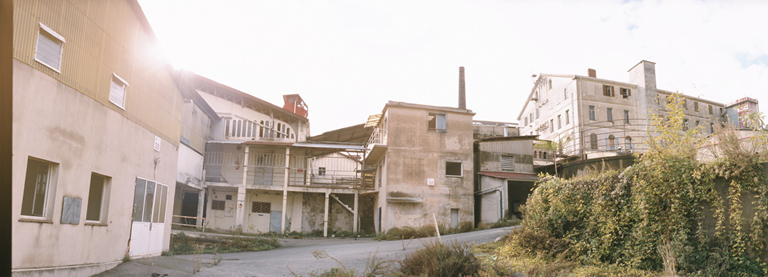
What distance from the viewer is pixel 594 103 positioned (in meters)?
39.7

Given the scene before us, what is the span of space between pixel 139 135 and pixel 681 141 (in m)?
12.9

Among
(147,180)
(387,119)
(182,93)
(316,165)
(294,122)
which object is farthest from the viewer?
(316,165)

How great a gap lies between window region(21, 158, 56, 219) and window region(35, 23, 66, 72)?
5.90 ft

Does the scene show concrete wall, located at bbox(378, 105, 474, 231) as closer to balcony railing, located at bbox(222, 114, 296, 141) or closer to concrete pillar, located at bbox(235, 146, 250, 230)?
balcony railing, located at bbox(222, 114, 296, 141)

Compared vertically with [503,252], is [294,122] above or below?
above

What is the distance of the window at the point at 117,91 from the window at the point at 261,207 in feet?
60.1

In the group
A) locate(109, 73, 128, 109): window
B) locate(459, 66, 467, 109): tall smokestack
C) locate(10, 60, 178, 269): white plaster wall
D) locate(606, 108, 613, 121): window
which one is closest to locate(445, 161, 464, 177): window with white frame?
locate(459, 66, 467, 109): tall smokestack

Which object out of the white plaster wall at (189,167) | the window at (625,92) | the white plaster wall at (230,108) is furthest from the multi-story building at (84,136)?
the window at (625,92)

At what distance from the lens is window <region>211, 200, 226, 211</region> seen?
1141 inches

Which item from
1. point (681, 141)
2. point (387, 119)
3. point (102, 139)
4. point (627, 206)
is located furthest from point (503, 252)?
point (387, 119)

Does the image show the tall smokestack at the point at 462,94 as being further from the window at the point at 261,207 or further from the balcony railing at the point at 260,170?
the window at the point at 261,207

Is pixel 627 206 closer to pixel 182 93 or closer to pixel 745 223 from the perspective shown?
pixel 745 223

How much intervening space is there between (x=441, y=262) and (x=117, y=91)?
8.61m

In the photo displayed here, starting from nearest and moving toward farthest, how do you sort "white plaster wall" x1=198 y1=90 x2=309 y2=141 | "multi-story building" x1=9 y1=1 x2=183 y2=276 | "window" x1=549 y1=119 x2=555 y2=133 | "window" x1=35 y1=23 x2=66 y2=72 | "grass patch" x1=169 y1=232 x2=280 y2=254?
"multi-story building" x1=9 y1=1 x2=183 y2=276, "window" x1=35 y1=23 x2=66 y2=72, "grass patch" x1=169 y1=232 x2=280 y2=254, "white plaster wall" x1=198 y1=90 x2=309 y2=141, "window" x1=549 y1=119 x2=555 y2=133
